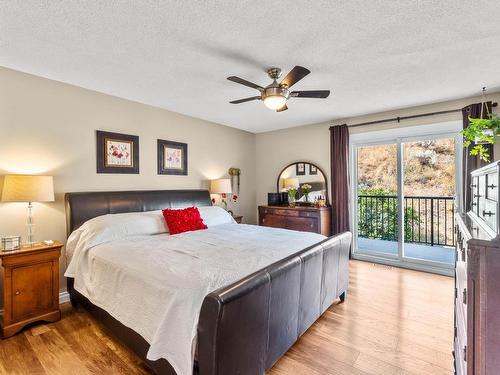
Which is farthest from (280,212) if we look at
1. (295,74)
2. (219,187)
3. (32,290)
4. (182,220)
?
(32,290)

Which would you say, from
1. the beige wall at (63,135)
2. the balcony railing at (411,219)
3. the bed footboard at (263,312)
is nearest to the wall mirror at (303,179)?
the balcony railing at (411,219)

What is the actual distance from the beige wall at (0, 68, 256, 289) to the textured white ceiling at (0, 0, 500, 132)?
0.68 feet

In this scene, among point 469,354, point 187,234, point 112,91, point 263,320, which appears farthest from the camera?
point 112,91

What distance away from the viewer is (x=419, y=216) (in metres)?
4.52

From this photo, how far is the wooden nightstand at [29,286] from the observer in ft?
7.30

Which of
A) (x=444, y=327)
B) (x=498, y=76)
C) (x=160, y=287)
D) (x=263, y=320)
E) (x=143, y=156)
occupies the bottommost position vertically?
(x=444, y=327)

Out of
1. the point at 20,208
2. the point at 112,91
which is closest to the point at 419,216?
the point at 112,91

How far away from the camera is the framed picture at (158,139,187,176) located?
155 inches

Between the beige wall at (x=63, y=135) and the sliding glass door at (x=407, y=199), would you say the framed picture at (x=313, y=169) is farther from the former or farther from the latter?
the beige wall at (x=63, y=135)

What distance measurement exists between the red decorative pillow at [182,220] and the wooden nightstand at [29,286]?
1.09 m

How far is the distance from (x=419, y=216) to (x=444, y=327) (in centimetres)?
260

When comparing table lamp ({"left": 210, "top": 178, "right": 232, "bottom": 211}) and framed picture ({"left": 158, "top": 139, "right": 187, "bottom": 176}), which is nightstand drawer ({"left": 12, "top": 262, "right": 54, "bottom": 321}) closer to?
framed picture ({"left": 158, "top": 139, "right": 187, "bottom": 176})

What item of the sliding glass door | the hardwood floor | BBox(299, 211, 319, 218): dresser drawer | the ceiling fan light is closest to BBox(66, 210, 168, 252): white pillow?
the hardwood floor

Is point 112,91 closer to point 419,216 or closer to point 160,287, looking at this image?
point 160,287
